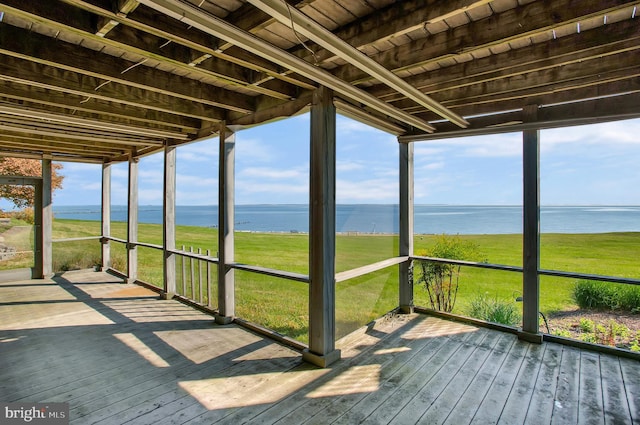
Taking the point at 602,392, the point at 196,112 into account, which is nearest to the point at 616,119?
the point at 602,392

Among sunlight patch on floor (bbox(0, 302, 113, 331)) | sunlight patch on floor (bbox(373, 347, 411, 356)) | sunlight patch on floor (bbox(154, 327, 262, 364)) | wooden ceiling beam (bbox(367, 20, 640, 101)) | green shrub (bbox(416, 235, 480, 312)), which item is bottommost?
sunlight patch on floor (bbox(373, 347, 411, 356))

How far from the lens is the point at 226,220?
163 inches

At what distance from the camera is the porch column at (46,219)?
6520 mm

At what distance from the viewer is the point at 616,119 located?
3072 millimetres

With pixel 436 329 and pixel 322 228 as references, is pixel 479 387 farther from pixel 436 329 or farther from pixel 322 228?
pixel 322 228

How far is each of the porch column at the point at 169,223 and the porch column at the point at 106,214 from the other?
9.78 ft

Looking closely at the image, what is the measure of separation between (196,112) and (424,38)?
9.32 feet

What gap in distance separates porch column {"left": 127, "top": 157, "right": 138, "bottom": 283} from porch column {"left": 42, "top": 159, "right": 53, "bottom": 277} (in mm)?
1954

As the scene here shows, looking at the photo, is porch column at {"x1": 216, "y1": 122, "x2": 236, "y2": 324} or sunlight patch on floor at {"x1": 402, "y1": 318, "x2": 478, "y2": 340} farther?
porch column at {"x1": 216, "y1": 122, "x2": 236, "y2": 324}

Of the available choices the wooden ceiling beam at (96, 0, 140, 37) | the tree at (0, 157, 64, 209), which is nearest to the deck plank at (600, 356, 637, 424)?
the wooden ceiling beam at (96, 0, 140, 37)

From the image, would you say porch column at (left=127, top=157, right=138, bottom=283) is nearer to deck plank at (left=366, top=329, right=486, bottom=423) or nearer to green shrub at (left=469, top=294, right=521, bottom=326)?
deck plank at (left=366, top=329, right=486, bottom=423)

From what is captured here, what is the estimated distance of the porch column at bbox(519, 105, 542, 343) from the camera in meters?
3.50

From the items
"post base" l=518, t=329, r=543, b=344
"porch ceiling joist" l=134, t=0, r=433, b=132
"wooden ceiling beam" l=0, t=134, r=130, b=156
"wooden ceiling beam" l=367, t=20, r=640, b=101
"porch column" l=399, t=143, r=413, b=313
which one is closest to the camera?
"porch ceiling joist" l=134, t=0, r=433, b=132

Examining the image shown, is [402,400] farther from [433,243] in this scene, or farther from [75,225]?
[75,225]
